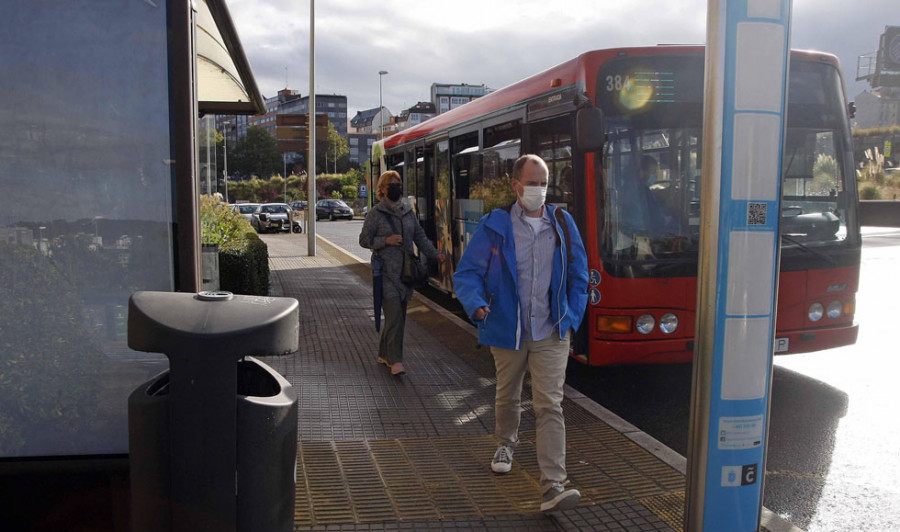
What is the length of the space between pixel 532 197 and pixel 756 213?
1340 millimetres

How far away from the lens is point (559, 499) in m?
4.07

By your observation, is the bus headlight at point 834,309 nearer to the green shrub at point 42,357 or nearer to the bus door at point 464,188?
the bus door at point 464,188

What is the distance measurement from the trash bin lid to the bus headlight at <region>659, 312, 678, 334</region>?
445 centimetres

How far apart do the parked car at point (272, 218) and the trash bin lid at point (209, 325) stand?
114ft

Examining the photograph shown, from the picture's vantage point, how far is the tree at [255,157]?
114 metres

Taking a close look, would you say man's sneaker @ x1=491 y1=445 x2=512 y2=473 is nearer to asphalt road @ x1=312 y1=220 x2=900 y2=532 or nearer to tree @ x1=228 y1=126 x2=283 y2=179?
asphalt road @ x1=312 y1=220 x2=900 y2=532

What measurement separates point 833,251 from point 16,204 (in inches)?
235

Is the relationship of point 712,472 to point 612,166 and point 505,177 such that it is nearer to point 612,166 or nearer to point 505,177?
point 612,166

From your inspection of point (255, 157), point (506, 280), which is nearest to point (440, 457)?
point (506, 280)

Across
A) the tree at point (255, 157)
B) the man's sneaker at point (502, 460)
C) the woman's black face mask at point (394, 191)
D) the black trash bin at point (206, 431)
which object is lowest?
the man's sneaker at point (502, 460)

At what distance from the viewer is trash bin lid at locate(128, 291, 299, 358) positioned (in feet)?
7.97

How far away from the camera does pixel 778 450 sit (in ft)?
17.7

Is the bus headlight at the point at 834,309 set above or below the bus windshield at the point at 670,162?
below

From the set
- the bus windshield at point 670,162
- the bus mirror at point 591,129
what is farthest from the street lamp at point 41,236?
the bus windshield at point 670,162
